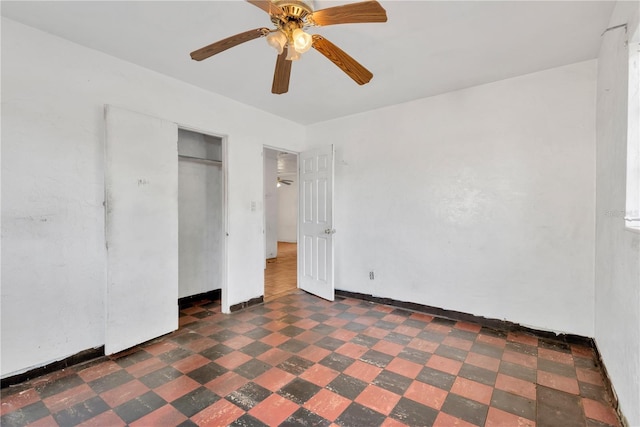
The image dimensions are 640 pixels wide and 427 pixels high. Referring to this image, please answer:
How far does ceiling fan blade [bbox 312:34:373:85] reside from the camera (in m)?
1.66

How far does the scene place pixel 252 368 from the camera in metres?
2.34

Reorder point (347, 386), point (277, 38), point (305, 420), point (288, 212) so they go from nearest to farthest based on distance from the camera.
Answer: point (277, 38) → point (305, 420) → point (347, 386) → point (288, 212)

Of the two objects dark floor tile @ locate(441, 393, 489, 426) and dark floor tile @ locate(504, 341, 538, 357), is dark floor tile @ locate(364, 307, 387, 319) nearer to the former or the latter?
dark floor tile @ locate(504, 341, 538, 357)

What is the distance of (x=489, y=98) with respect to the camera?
311 cm

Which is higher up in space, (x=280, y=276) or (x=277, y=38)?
(x=277, y=38)

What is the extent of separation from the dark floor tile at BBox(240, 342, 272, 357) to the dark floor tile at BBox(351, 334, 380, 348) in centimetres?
84

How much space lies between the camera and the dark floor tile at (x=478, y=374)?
7.11 ft

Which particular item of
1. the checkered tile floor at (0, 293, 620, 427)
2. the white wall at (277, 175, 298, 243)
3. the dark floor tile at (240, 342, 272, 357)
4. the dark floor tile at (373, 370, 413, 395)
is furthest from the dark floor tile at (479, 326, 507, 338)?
the white wall at (277, 175, 298, 243)

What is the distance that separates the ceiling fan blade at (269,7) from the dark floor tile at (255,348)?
8.37 feet

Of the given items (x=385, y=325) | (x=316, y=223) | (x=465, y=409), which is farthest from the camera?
(x=316, y=223)

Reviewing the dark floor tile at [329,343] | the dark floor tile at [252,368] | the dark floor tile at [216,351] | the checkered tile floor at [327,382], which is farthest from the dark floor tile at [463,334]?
the dark floor tile at [216,351]

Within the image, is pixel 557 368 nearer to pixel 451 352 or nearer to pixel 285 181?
pixel 451 352

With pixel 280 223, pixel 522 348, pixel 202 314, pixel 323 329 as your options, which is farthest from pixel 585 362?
pixel 280 223

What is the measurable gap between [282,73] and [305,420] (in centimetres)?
223
